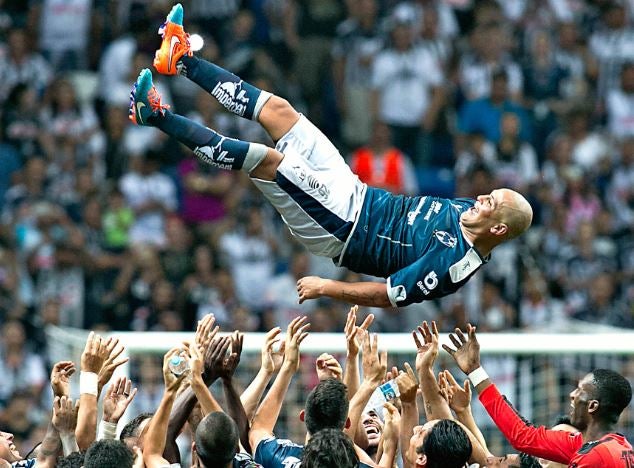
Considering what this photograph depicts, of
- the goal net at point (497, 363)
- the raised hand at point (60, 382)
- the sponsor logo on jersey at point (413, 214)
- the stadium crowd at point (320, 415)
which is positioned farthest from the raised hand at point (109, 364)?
the goal net at point (497, 363)

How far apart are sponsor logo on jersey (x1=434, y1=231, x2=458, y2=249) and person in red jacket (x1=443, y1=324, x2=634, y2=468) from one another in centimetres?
93

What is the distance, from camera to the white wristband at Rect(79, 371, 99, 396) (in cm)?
826

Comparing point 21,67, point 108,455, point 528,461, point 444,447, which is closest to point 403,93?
point 21,67

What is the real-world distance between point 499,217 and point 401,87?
8.54m

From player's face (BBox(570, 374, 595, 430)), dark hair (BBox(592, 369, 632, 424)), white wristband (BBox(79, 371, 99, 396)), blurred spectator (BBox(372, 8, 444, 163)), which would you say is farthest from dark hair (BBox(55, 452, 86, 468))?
blurred spectator (BBox(372, 8, 444, 163))

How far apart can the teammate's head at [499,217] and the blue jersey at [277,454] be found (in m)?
2.03

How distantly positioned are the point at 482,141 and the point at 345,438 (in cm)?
1007

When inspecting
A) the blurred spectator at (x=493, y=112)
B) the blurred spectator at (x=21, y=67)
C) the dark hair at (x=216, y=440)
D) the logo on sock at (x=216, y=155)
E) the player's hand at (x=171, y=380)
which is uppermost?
the blurred spectator at (x=21, y=67)

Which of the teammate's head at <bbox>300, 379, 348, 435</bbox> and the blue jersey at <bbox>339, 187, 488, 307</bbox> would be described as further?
the blue jersey at <bbox>339, 187, 488, 307</bbox>

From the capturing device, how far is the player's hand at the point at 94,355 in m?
8.37

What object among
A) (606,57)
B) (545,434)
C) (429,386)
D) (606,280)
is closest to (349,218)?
(429,386)

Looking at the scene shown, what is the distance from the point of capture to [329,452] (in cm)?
726

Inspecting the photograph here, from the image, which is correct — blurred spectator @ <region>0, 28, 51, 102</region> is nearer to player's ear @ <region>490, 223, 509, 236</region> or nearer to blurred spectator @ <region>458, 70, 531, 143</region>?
blurred spectator @ <region>458, 70, 531, 143</region>

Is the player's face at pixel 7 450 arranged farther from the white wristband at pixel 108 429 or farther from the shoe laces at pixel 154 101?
the shoe laces at pixel 154 101
